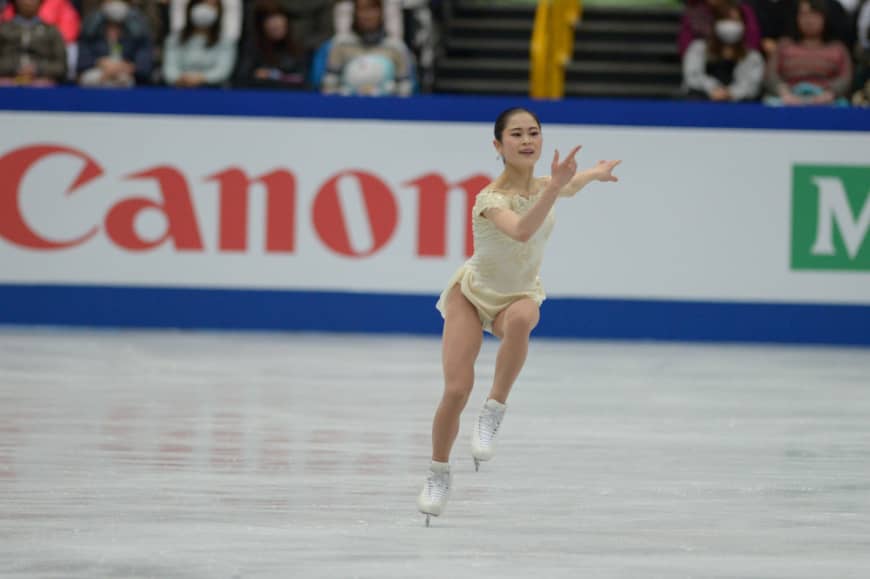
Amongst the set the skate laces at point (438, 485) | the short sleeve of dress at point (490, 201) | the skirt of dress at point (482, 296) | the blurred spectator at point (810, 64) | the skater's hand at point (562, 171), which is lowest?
the skate laces at point (438, 485)

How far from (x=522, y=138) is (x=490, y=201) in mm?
211

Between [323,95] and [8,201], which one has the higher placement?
[323,95]

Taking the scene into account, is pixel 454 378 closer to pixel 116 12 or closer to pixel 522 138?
pixel 522 138

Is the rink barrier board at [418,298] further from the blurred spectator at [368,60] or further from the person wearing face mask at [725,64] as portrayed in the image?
the person wearing face mask at [725,64]

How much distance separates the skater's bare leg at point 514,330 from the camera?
5.23 m

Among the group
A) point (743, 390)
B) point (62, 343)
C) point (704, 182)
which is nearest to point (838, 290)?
point (704, 182)

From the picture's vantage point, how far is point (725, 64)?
11.7 m

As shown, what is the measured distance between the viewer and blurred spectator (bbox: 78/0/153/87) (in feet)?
38.2

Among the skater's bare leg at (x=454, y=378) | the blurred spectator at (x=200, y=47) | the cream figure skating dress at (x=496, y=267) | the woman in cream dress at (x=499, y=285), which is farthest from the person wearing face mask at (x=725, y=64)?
the skater's bare leg at (x=454, y=378)

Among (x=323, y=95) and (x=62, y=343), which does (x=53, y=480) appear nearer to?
(x=62, y=343)

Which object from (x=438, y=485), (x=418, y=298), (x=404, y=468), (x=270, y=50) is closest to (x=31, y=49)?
(x=270, y=50)

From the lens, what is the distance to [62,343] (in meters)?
9.92

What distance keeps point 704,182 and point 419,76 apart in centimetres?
239

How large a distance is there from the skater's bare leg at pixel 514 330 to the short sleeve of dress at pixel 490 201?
1.10 feet
